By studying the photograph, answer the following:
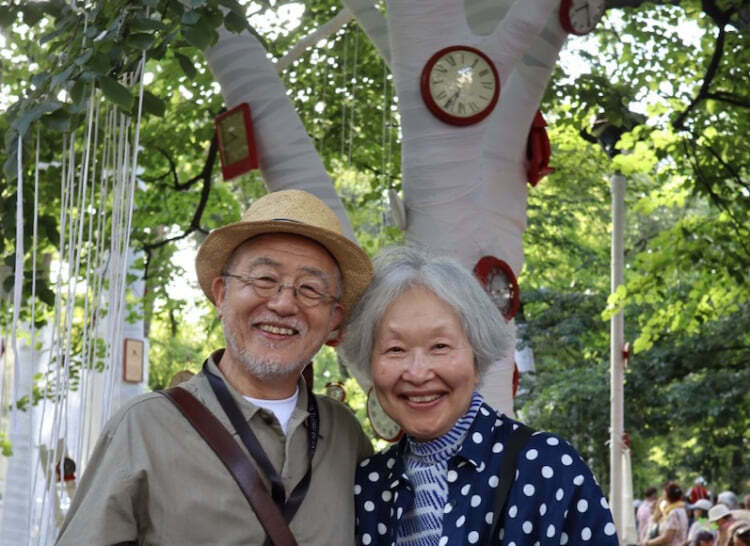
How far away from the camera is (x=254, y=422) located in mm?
3043

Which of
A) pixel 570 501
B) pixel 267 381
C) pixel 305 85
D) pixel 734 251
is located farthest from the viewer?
pixel 305 85

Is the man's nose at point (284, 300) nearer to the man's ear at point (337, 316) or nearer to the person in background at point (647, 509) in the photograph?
the man's ear at point (337, 316)

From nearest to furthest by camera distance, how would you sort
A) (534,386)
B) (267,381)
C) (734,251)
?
(267,381) < (734,251) < (534,386)

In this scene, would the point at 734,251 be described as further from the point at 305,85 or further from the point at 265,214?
the point at 265,214

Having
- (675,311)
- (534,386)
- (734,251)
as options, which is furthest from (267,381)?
(534,386)

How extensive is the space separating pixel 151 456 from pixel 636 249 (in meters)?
20.7

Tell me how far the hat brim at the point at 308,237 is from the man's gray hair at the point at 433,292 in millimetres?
37

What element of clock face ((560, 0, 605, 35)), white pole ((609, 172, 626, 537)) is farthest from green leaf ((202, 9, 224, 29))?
white pole ((609, 172, 626, 537))

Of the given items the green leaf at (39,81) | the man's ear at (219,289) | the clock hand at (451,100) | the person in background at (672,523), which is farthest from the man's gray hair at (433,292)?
the person in background at (672,523)

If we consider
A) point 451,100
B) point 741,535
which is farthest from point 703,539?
point 451,100

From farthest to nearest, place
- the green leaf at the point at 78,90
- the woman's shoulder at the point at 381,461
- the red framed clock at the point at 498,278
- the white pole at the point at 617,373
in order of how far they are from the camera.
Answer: the white pole at the point at 617,373 < the red framed clock at the point at 498,278 < the green leaf at the point at 78,90 < the woman's shoulder at the point at 381,461

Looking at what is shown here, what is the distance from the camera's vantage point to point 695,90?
10.9 metres

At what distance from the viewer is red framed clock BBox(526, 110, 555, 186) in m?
5.99

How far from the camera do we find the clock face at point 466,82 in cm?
571
